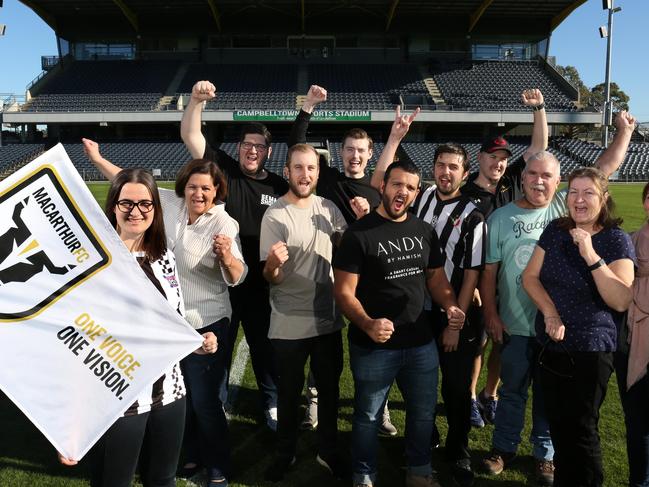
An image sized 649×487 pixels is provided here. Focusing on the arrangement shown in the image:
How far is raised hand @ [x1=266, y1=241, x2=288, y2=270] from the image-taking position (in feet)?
8.55

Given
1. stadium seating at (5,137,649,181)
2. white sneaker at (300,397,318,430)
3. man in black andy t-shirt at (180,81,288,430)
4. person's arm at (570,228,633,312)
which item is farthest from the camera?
stadium seating at (5,137,649,181)

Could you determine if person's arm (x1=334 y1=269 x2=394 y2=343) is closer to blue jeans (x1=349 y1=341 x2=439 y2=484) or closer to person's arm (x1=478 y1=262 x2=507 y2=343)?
blue jeans (x1=349 y1=341 x2=439 y2=484)

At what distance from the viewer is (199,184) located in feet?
9.00

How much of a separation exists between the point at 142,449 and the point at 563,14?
121ft

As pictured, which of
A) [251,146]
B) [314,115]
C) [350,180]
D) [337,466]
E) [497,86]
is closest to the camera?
[337,466]

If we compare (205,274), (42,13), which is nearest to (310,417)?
(205,274)

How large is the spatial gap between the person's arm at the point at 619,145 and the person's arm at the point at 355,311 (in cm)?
193

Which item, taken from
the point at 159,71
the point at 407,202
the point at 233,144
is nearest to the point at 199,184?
the point at 407,202

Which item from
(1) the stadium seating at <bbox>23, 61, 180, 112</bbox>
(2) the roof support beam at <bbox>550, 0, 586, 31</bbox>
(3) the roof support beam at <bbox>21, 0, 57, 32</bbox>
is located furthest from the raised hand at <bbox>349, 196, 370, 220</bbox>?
(3) the roof support beam at <bbox>21, 0, 57, 32</bbox>

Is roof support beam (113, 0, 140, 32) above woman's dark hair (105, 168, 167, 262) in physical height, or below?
above

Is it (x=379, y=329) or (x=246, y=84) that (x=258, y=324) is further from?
(x=246, y=84)

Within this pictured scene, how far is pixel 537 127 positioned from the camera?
3.49 m

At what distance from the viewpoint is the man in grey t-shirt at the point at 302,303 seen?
291cm

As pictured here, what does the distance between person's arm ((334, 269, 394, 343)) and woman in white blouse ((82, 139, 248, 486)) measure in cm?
57
